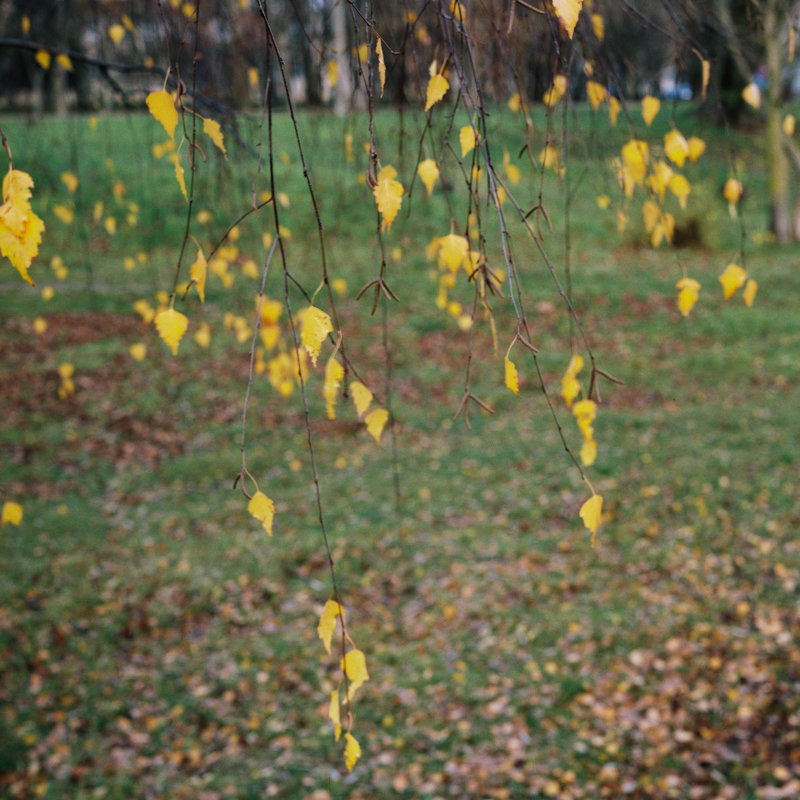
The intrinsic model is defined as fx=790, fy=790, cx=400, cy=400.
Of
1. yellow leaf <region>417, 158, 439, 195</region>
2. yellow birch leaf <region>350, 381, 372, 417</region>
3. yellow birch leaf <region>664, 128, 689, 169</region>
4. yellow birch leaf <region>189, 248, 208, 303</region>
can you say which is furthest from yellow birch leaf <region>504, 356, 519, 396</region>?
yellow birch leaf <region>664, 128, 689, 169</region>

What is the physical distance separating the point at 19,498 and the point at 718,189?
427 inches

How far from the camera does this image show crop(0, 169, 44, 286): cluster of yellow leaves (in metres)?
0.89

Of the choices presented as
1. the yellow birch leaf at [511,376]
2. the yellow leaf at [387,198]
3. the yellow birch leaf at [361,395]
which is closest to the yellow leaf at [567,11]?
the yellow leaf at [387,198]

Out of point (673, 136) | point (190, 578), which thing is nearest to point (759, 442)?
point (190, 578)

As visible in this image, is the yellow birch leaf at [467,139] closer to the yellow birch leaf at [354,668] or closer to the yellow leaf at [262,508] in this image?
the yellow leaf at [262,508]

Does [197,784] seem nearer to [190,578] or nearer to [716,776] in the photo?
[190,578]

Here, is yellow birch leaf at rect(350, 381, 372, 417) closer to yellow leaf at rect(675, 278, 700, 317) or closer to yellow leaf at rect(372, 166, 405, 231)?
yellow leaf at rect(372, 166, 405, 231)

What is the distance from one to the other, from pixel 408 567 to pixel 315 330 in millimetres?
3778

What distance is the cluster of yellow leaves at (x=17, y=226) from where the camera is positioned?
89 cm

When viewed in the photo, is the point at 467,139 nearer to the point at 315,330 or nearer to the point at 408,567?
the point at 315,330

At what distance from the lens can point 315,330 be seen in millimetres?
954

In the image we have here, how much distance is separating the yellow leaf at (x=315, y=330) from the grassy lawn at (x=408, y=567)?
62 cm

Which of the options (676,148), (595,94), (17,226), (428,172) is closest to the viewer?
(17,226)

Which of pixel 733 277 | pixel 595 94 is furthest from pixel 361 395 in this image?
pixel 595 94
